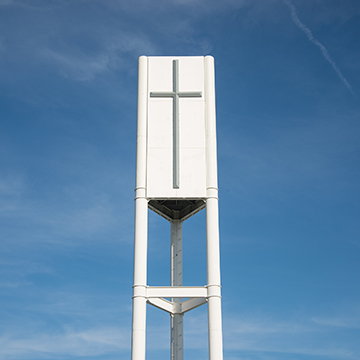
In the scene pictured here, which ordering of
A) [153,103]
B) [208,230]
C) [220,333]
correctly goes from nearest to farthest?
[220,333] < [208,230] < [153,103]

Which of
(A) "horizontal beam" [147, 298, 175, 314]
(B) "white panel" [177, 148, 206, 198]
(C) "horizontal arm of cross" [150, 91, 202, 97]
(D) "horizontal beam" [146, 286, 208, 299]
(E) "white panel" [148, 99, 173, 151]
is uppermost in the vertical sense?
(C) "horizontal arm of cross" [150, 91, 202, 97]

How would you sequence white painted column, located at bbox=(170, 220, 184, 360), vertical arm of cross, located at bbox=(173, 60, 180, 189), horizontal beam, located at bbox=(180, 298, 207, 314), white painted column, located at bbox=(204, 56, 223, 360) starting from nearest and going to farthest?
white painted column, located at bbox=(204, 56, 223, 360)
horizontal beam, located at bbox=(180, 298, 207, 314)
vertical arm of cross, located at bbox=(173, 60, 180, 189)
white painted column, located at bbox=(170, 220, 184, 360)

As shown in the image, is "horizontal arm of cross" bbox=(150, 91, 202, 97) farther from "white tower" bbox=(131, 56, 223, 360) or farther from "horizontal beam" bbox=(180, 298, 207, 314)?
"horizontal beam" bbox=(180, 298, 207, 314)

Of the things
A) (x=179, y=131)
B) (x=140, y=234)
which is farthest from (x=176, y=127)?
(x=140, y=234)

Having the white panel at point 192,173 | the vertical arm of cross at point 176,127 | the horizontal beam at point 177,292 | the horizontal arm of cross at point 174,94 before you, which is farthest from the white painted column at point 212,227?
the vertical arm of cross at point 176,127

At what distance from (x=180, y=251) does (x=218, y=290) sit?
5783 millimetres

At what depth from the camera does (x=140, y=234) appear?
107ft

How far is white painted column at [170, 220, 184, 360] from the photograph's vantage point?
34419 mm

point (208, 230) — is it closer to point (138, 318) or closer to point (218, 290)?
point (218, 290)

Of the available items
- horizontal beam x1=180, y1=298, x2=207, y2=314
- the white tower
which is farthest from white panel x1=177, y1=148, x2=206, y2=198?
horizontal beam x1=180, y1=298, x2=207, y2=314

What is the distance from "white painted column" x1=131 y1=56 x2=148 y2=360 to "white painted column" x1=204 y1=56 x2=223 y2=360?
3.54 meters

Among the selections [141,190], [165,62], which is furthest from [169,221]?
[165,62]

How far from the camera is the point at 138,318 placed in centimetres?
3072

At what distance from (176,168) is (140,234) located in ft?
14.2
